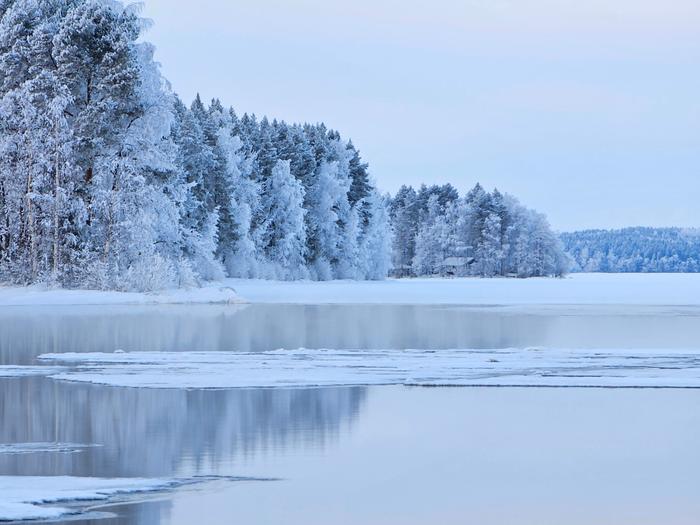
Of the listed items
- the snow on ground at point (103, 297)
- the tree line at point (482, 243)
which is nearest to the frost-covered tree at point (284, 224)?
the snow on ground at point (103, 297)

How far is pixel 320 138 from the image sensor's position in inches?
4131

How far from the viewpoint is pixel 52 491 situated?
10.2m

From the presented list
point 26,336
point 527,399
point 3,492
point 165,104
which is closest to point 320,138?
point 165,104

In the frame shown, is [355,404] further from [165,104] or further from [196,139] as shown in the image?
[196,139]

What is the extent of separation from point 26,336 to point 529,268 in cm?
12596

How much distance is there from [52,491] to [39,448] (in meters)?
2.53

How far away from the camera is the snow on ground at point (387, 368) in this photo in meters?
19.0

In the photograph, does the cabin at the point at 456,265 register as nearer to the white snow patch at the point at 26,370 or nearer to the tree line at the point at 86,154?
the tree line at the point at 86,154

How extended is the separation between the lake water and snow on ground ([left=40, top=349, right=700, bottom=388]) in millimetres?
747

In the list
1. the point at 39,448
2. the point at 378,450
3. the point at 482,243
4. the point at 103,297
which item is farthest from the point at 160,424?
the point at 482,243

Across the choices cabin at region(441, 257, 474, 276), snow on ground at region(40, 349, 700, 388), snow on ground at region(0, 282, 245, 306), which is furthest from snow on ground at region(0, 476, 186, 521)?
cabin at region(441, 257, 474, 276)

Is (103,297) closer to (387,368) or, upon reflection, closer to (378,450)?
(387,368)

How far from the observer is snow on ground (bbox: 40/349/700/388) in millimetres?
18953

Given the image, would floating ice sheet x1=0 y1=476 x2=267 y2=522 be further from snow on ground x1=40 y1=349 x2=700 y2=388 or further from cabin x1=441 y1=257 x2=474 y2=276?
cabin x1=441 y1=257 x2=474 y2=276
